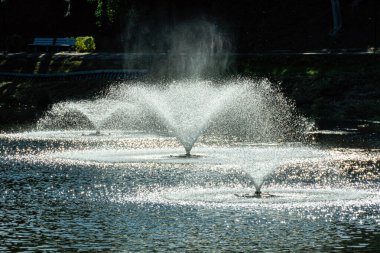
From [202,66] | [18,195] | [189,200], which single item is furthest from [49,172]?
[202,66]

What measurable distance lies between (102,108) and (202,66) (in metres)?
10.0

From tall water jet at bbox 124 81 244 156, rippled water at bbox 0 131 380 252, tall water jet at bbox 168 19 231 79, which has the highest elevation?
tall water jet at bbox 168 19 231 79

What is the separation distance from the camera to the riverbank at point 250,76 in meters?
62.0

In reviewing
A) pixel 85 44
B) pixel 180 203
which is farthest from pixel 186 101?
pixel 180 203

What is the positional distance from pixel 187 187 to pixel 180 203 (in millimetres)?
3389

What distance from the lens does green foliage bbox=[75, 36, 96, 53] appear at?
82.0 m

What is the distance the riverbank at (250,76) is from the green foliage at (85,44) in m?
2.42

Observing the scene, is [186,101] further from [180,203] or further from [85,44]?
[180,203]

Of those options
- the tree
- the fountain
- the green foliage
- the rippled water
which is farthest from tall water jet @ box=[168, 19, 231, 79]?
the rippled water

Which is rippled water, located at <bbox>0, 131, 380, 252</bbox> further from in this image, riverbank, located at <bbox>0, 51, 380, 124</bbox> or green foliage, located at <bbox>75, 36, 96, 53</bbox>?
green foliage, located at <bbox>75, 36, 96, 53</bbox>

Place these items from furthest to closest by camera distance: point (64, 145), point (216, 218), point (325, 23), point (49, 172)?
1. point (325, 23)
2. point (64, 145)
3. point (49, 172)
4. point (216, 218)

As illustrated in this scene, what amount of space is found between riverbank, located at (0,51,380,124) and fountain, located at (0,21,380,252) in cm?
280

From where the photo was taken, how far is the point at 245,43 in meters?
80.6

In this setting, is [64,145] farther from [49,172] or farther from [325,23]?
[325,23]
